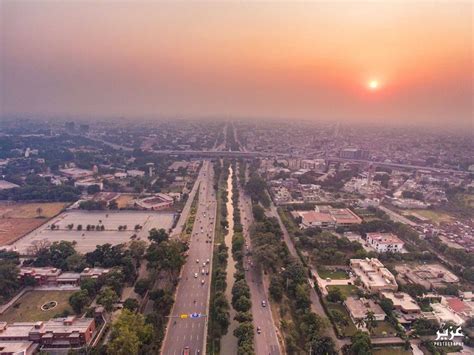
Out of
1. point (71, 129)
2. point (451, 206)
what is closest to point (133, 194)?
point (451, 206)

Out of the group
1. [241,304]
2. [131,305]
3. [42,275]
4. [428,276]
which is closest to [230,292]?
[241,304]

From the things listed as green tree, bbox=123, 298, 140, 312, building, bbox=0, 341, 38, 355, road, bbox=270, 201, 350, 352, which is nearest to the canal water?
road, bbox=270, 201, 350, 352

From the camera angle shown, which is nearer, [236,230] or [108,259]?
[108,259]

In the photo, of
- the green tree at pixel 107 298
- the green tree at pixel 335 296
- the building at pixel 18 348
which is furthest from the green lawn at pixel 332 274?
the building at pixel 18 348

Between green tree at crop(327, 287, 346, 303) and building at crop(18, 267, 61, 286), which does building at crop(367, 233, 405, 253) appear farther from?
building at crop(18, 267, 61, 286)

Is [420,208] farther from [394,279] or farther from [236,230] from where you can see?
[236,230]

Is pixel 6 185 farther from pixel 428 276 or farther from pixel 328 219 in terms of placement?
pixel 428 276
